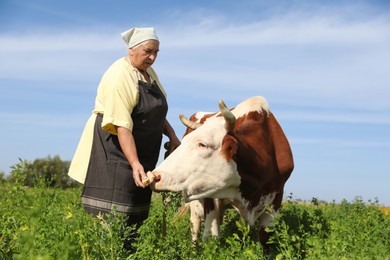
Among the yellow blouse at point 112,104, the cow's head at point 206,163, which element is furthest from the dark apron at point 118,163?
the cow's head at point 206,163

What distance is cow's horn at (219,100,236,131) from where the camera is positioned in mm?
5808

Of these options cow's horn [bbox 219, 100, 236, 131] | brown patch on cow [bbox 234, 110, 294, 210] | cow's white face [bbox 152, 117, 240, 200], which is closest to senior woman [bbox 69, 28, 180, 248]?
cow's white face [bbox 152, 117, 240, 200]

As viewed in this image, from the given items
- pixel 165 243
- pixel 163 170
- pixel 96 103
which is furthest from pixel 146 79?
pixel 165 243

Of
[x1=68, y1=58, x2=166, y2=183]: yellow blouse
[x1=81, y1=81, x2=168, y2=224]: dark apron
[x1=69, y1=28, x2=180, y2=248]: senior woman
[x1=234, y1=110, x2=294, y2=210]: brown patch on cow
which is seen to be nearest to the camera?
[x1=68, y1=58, x2=166, y2=183]: yellow blouse

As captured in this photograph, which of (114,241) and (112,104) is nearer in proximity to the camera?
(114,241)

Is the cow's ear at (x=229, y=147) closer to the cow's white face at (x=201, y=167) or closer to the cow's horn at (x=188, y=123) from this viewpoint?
the cow's white face at (x=201, y=167)

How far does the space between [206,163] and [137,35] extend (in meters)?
1.49

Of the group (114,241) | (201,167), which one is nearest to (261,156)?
(201,167)

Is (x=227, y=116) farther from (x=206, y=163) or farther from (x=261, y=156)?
(x=261, y=156)

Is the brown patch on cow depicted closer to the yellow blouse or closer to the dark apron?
the dark apron

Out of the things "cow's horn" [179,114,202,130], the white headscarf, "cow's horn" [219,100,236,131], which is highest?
Answer: the white headscarf

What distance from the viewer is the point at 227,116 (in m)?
5.89

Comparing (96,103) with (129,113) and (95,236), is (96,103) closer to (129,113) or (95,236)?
(129,113)

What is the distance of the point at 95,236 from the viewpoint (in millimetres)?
4109
